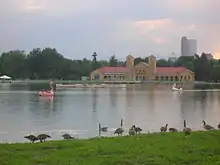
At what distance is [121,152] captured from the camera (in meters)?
8.72

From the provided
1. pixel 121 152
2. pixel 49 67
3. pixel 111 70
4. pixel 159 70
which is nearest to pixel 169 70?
pixel 159 70

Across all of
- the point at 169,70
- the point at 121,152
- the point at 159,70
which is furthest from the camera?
the point at 159,70

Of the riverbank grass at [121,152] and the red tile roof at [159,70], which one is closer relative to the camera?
the riverbank grass at [121,152]

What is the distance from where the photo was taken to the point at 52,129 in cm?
2156

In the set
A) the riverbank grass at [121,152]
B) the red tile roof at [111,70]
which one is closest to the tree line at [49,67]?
the red tile roof at [111,70]

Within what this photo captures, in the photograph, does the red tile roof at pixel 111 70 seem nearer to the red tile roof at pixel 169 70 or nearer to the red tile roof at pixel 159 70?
the red tile roof at pixel 159 70

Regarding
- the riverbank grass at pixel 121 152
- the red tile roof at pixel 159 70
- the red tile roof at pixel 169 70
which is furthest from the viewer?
the red tile roof at pixel 159 70

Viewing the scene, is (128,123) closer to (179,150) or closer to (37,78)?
(179,150)

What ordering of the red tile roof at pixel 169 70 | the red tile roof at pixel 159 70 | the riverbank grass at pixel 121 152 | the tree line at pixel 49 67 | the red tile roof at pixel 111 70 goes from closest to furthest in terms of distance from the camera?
the riverbank grass at pixel 121 152
the tree line at pixel 49 67
the red tile roof at pixel 169 70
the red tile roof at pixel 159 70
the red tile roof at pixel 111 70

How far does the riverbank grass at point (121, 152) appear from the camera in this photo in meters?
7.84

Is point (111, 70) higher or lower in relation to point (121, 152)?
higher

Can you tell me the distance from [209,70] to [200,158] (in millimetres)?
113176

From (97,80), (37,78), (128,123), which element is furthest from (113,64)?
(128,123)

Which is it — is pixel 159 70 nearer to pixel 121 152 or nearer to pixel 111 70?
pixel 111 70
